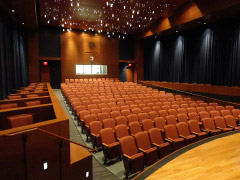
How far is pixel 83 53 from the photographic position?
38.7ft

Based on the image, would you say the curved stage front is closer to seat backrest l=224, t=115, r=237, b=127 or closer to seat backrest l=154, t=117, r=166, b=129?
seat backrest l=154, t=117, r=166, b=129

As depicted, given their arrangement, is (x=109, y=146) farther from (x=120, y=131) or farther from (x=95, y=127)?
(x=95, y=127)

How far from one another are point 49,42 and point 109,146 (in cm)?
994

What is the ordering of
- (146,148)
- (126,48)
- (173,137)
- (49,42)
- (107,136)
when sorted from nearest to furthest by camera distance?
(146,148)
(107,136)
(173,137)
(49,42)
(126,48)

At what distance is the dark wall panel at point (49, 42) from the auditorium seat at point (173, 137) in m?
9.60

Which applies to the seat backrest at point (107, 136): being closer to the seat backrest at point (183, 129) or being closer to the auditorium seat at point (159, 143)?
the auditorium seat at point (159, 143)

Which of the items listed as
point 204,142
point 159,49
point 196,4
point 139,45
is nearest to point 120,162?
point 204,142

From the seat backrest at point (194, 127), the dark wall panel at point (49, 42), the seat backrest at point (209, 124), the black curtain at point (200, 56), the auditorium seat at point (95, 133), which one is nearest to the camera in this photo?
the auditorium seat at point (95, 133)

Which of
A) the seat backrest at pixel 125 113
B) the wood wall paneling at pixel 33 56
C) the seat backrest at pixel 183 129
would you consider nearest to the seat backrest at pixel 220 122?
the seat backrest at pixel 183 129

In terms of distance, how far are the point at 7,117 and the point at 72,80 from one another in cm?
862

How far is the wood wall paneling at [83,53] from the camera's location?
11.3 metres

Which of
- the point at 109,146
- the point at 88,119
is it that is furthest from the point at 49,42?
the point at 109,146

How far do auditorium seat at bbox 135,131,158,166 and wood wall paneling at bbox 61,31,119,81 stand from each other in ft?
31.0

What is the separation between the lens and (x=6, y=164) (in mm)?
1577
